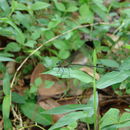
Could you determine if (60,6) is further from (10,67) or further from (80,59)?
(10,67)

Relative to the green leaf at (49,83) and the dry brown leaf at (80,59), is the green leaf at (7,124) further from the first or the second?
the dry brown leaf at (80,59)

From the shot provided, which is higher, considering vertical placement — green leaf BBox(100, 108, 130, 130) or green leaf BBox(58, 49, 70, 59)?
green leaf BBox(58, 49, 70, 59)

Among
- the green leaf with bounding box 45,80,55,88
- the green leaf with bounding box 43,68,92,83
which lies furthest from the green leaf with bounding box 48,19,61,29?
the green leaf with bounding box 43,68,92,83

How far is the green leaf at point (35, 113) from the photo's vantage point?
1422 millimetres

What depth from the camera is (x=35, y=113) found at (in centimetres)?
146

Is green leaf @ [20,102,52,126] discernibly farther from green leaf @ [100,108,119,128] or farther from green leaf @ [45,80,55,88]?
green leaf @ [100,108,119,128]

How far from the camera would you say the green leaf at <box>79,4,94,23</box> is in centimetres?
188

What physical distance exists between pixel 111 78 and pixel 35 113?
1.45 feet

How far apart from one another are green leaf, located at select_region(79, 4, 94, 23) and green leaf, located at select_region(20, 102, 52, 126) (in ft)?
2.05

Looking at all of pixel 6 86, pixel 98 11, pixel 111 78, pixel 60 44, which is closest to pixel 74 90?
pixel 60 44

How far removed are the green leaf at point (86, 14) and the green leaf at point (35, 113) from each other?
24.6 inches

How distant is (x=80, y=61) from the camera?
1791 millimetres

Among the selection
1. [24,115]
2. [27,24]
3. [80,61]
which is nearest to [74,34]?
[80,61]

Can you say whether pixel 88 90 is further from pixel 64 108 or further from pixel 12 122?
pixel 64 108
